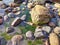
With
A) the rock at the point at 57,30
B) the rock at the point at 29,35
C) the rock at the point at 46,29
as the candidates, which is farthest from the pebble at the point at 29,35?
the rock at the point at 57,30

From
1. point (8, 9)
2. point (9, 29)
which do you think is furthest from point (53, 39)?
point (8, 9)

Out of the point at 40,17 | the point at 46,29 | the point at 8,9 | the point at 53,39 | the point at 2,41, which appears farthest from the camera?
the point at 8,9

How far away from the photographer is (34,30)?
206 centimetres

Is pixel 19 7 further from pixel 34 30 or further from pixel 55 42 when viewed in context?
pixel 55 42

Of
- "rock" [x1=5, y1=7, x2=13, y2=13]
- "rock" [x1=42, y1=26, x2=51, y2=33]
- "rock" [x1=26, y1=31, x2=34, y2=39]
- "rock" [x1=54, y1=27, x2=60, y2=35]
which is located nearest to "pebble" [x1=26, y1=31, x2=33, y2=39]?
"rock" [x1=26, y1=31, x2=34, y2=39]

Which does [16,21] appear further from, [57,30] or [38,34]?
[57,30]

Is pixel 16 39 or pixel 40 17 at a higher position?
pixel 40 17

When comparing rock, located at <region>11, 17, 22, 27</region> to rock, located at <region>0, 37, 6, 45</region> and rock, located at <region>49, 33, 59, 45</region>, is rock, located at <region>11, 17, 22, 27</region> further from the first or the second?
rock, located at <region>49, 33, 59, 45</region>

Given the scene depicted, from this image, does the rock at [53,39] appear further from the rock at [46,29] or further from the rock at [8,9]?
the rock at [8,9]

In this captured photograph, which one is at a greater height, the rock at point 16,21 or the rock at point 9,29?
the rock at point 16,21

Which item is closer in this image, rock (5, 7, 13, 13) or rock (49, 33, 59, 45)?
rock (49, 33, 59, 45)

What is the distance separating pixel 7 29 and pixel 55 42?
2.08 ft

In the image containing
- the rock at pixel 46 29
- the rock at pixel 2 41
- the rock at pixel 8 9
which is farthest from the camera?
the rock at pixel 8 9

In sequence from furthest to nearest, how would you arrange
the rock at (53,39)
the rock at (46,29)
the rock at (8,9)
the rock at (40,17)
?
the rock at (8,9) < the rock at (40,17) < the rock at (46,29) < the rock at (53,39)
